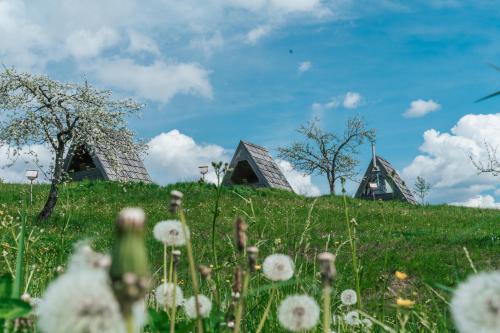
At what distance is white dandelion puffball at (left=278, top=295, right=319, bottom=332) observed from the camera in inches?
49.0

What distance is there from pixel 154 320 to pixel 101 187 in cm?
2087

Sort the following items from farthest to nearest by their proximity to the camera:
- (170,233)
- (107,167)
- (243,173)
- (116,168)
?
(243,173) → (107,167) → (116,168) → (170,233)

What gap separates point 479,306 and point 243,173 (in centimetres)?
3374

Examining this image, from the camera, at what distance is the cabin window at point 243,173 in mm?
33812

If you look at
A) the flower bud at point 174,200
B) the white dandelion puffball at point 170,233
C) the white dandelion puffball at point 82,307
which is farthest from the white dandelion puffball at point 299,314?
the white dandelion puffball at point 82,307

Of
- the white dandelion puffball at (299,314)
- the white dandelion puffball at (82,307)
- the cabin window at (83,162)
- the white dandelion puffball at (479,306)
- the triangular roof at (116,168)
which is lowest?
the white dandelion puffball at (299,314)

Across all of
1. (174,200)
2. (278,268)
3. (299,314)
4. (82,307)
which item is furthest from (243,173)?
(82,307)

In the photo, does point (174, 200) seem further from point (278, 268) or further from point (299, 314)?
point (278, 268)

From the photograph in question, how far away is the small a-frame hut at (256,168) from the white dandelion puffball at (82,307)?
2902cm

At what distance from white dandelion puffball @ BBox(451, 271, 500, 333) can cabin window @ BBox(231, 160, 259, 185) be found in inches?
1286

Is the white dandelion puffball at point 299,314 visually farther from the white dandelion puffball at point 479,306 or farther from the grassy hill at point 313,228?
the grassy hill at point 313,228

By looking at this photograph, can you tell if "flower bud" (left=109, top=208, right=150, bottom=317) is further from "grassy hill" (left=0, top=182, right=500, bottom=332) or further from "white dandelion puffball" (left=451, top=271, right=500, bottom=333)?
"grassy hill" (left=0, top=182, right=500, bottom=332)

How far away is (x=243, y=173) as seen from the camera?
34531mm

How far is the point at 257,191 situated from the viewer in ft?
74.9
